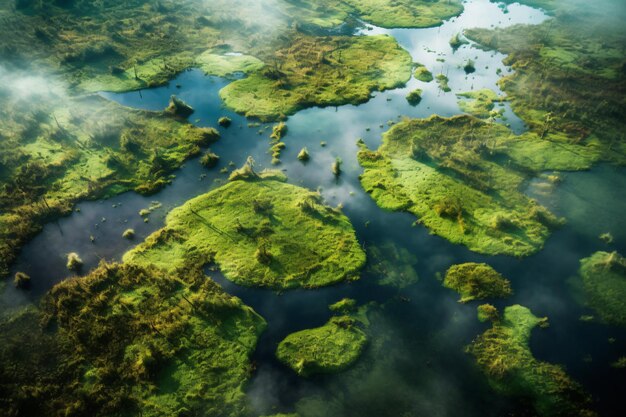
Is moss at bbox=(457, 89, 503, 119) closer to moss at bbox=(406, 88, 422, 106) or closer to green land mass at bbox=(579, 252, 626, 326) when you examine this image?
moss at bbox=(406, 88, 422, 106)

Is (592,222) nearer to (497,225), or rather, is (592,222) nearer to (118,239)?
(497,225)

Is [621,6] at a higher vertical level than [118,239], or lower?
higher

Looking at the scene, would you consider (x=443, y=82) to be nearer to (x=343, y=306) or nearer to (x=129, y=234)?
(x=343, y=306)

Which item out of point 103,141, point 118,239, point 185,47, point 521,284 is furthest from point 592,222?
point 185,47

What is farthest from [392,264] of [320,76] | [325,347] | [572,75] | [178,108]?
[572,75]

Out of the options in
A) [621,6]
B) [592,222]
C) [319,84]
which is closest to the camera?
[592,222]

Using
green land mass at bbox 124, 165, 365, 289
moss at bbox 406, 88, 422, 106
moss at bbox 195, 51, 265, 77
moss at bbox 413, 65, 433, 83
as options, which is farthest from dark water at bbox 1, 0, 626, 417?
moss at bbox 195, 51, 265, 77
